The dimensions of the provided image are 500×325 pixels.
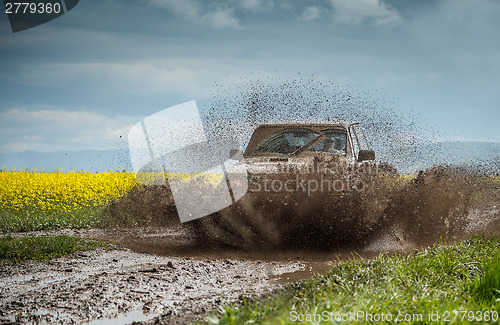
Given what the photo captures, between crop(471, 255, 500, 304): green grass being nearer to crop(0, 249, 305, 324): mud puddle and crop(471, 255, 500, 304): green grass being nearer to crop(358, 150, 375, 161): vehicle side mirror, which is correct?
crop(0, 249, 305, 324): mud puddle

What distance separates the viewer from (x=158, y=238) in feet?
29.0

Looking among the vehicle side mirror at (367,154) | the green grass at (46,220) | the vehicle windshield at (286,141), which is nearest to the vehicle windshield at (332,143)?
the vehicle windshield at (286,141)

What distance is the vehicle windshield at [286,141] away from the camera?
7.58 meters

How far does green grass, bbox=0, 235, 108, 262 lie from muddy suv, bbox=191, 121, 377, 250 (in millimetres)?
2183

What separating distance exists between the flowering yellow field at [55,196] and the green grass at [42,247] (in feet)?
7.58

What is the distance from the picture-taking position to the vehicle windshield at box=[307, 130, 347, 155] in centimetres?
749

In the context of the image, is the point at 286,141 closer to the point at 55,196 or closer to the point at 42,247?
the point at 42,247

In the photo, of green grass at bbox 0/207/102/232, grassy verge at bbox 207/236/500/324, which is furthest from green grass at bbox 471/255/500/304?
green grass at bbox 0/207/102/232

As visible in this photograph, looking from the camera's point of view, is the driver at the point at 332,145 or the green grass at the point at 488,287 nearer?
the green grass at the point at 488,287

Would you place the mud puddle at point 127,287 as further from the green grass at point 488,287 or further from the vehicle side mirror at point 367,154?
the green grass at point 488,287

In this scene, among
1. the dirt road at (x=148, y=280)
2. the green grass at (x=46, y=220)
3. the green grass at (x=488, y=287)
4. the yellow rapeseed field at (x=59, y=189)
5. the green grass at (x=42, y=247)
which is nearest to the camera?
the green grass at (x=488, y=287)

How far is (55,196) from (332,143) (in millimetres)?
9703

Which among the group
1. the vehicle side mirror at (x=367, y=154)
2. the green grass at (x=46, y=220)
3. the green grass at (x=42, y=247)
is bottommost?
the green grass at (x=46, y=220)

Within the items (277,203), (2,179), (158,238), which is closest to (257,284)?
(277,203)
